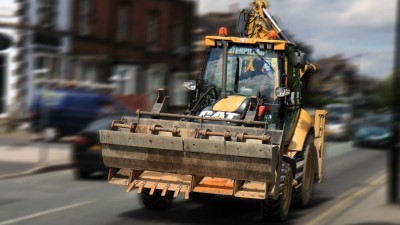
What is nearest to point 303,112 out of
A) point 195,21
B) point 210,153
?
point 210,153

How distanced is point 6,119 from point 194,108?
Answer: 1910 cm

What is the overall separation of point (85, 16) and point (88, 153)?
19.2 metres

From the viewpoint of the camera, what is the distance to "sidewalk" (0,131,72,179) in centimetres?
1595

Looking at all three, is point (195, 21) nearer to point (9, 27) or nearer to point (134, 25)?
point (134, 25)

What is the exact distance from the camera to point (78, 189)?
13102mm

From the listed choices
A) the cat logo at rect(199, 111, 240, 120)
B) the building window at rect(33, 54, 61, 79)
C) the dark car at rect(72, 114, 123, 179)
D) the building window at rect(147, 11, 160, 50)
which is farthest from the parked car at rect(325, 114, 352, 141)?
the cat logo at rect(199, 111, 240, 120)

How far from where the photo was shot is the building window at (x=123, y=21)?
35.5 metres

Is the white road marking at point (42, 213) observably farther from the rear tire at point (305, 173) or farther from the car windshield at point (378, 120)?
the car windshield at point (378, 120)

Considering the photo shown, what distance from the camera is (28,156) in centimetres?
1902

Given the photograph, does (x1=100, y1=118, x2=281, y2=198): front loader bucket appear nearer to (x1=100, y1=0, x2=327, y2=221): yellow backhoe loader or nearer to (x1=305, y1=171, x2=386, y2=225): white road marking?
(x1=100, y1=0, x2=327, y2=221): yellow backhoe loader

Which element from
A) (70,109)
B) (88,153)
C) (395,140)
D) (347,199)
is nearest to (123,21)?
(70,109)

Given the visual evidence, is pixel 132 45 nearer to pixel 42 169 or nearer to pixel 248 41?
pixel 42 169

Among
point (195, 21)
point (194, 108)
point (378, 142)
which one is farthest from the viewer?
point (195, 21)

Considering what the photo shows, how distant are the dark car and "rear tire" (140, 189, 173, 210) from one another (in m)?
4.67
